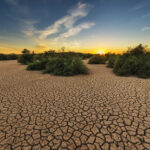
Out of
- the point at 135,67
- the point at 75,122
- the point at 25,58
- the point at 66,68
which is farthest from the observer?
the point at 25,58

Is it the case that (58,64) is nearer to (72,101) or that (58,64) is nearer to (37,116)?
(72,101)

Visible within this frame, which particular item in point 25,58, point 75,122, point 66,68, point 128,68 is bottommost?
point 75,122

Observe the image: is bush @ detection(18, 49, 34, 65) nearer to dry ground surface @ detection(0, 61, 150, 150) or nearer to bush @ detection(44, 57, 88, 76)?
bush @ detection(44, 57, 88, 76)

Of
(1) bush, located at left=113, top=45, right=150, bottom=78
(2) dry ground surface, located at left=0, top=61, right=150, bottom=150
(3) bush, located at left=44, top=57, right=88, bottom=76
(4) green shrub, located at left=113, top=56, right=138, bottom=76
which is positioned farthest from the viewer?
(3) bush, located at left=44, top=57, right=88, bottom=76

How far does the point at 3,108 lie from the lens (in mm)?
2512

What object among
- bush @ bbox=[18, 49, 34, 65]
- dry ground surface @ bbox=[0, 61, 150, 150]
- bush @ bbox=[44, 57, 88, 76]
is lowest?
dry ground surface @ bbox=[0, 61, 150, 150]

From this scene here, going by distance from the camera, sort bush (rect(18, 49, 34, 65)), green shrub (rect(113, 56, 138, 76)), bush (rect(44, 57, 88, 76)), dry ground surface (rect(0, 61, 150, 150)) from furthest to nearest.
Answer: bush (rect(18, 49, 34, 65)) < bush (rect(44, 57, 88, 76)) < green shrub (rect(113, 56, 138, 76)) < dry ground surface (rect(0, 61, 150, 150))

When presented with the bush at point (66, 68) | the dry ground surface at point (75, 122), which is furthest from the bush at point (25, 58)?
the dry ground surface at point (75, 122)

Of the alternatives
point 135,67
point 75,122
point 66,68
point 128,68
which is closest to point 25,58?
point 66,68

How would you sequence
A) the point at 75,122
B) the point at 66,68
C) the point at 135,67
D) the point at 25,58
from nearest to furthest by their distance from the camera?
the point at 75,122 < the point at 135,67 < the point at 66,68 < the point at 25,58

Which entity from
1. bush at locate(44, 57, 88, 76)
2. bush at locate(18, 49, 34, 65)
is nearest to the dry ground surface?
bush at locate(44, 57, 88, 76)

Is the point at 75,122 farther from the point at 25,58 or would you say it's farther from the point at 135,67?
the point at 25,58

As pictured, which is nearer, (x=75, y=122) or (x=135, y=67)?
(x=75, y=122)

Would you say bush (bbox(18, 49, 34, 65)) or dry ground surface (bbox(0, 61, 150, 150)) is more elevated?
bush (bbox(18, 49, 34, 65))
